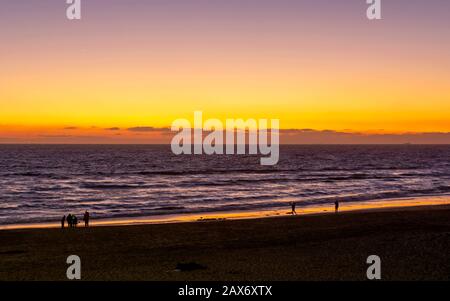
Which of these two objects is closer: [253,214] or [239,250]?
[239,250]

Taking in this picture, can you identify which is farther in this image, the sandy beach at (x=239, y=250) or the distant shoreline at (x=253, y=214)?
the distant shoreline at (x=253, y=214)

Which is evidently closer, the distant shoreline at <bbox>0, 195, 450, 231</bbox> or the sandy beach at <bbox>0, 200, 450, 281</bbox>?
the sandy beach at <bbox>0, 200, 450, 281</bbox>

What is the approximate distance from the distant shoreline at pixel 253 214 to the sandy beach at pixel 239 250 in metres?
3.39

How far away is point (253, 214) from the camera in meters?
42.4

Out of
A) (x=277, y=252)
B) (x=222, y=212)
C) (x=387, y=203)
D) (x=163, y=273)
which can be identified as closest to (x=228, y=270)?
(x=163, y=273)

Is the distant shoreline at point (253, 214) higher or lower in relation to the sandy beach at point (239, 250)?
lower

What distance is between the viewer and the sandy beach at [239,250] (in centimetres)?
1944

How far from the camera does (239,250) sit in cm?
2486

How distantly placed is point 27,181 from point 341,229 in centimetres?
5880

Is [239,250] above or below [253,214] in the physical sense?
above

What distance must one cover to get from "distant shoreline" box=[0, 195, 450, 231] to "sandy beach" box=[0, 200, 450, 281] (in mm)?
3395

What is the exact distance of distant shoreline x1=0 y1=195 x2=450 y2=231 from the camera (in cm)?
3741

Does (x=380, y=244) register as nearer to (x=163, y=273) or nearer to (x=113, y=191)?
(x=163, y=273)

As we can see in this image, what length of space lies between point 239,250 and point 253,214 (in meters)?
17.7
